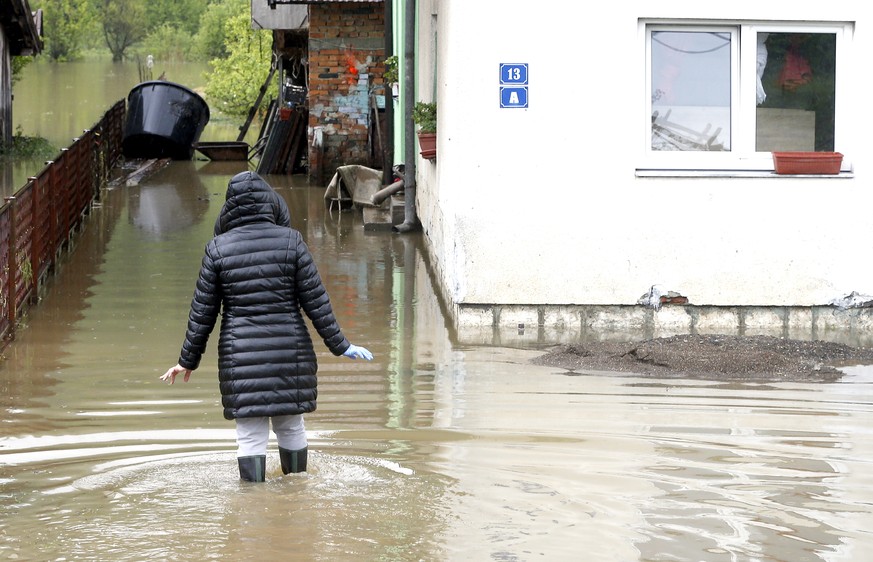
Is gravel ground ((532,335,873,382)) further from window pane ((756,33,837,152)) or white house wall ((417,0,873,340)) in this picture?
window pane ((756,33,837,152))

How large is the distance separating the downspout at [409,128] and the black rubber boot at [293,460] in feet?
31.5

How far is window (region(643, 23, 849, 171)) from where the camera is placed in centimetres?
980

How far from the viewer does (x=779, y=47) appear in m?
9.82

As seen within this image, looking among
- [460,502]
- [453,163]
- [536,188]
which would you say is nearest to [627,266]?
[536,188]

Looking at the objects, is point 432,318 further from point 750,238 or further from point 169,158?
point 169,158

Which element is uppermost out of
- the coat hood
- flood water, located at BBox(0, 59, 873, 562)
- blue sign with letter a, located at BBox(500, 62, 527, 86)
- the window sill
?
blue sign with letter a, located at BBox(500, 62, 527, 86)

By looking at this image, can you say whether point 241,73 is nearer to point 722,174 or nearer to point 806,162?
point 722,174

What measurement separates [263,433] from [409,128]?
32.6 ft

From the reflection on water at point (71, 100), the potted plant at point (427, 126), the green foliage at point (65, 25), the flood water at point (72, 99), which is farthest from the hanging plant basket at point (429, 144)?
the green foliage at point (65, 25)

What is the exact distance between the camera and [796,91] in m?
9.87

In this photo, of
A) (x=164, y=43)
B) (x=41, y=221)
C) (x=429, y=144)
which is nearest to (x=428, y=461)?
(x=429, y=144)

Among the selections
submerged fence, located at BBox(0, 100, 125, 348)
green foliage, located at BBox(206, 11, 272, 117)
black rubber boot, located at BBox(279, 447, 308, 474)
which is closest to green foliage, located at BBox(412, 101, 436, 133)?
submerged fence, located at BBox(0, 100, 125, 348)

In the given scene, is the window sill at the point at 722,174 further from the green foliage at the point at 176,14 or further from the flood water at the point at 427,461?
the green foliage at the point at 176,14

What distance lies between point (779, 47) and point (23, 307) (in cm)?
636
